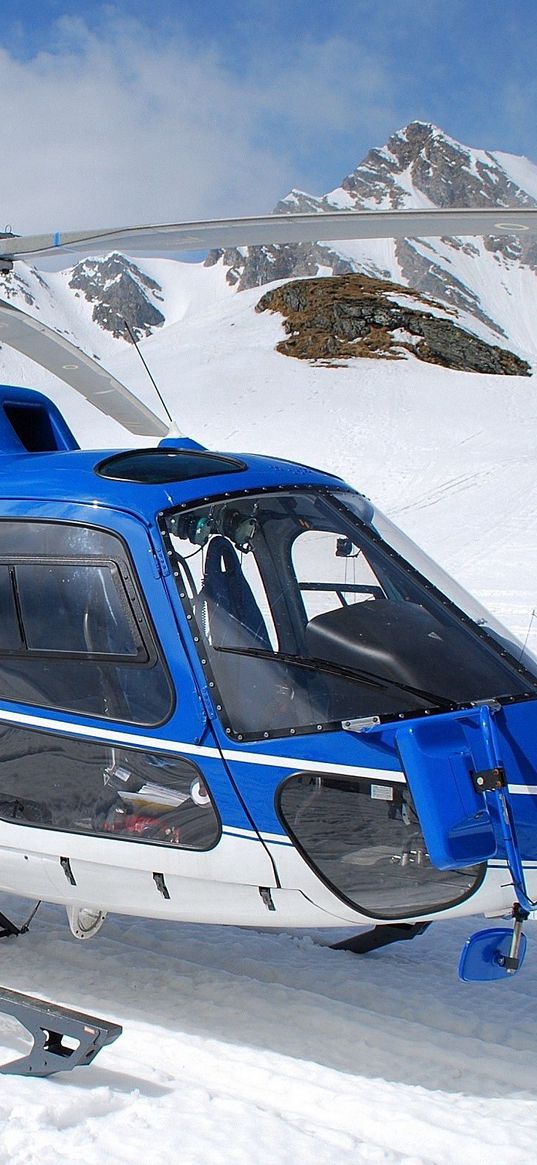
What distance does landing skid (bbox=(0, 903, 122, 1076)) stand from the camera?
3.26 meters

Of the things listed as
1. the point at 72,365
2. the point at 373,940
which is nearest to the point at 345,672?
the point at 373,940

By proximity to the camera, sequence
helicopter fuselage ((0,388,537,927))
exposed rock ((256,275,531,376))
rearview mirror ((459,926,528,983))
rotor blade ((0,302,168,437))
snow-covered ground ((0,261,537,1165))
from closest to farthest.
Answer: snow-covered ground ((0,261,537,1165))
rearview mirror ((459,926,528,983))
helicopter fuselage ((0,388,537,927))
rotor blade ((0,302,168,437))
exposed rock ((256,275,531,376))

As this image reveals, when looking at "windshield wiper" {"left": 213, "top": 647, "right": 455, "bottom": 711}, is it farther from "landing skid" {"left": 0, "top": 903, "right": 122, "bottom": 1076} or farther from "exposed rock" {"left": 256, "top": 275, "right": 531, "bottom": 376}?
"exposed rock" {"left": 256, "top": 275, "right": 531, "bottom": 376}

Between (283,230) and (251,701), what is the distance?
168cm

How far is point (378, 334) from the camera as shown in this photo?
4131 centimetres

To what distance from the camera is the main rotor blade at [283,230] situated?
3.26 metres

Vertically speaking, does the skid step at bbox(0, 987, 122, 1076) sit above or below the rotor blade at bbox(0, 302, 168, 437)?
below

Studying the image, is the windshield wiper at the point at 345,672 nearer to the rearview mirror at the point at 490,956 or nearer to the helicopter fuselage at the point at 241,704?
the helicopter fuselage at the point at 241,704

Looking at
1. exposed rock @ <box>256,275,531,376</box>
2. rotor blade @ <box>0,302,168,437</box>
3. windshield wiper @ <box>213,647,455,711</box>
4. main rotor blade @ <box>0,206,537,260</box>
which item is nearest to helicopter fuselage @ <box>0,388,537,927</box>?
windshield wiper @ <box>213,647,455,711</box>

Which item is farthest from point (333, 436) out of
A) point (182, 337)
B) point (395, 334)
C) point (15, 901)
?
point (15, 901)

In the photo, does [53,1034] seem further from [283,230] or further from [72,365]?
[283,230]

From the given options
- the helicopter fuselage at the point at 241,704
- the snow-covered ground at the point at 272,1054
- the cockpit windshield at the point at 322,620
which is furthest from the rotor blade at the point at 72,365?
the snow-covered ground at the point at 272,1054

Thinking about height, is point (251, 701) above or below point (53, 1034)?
above

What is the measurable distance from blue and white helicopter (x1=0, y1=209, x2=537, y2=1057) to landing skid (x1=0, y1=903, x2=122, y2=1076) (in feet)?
1.31
